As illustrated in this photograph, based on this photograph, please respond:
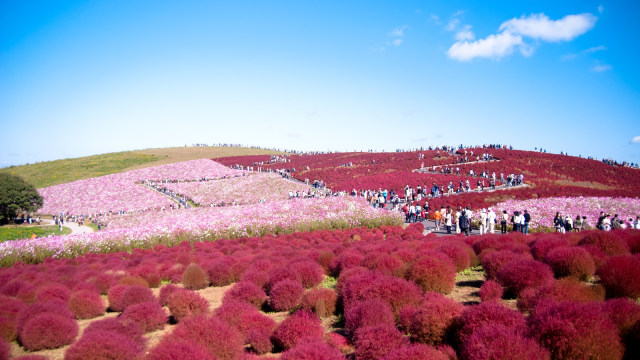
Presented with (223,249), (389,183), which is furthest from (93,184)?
(223,249)

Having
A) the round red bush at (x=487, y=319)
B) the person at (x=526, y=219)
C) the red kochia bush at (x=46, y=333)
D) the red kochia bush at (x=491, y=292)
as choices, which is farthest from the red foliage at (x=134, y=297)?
the person at (x=526, y=219)

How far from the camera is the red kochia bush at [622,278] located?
19.6ft

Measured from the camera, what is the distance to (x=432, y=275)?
7.39 metres

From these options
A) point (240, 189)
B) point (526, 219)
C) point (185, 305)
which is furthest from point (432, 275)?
point (240, 189)

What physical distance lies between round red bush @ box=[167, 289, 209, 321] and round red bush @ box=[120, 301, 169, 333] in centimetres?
25

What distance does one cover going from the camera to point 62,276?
38.7 feet

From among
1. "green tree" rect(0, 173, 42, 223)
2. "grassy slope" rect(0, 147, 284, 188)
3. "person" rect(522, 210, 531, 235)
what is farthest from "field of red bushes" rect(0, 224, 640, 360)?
"grassy slope" rect(0, 147, 284, 188)

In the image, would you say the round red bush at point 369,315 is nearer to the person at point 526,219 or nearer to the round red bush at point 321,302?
the round red bush at point 321,302

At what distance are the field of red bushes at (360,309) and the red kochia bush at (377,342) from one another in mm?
18

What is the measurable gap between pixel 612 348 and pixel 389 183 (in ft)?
124

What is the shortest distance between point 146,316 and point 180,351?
3.30 meters

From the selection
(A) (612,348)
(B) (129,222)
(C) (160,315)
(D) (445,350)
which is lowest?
(B) (129,222)

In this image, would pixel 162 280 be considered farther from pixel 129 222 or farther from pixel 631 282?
pixel 129 222

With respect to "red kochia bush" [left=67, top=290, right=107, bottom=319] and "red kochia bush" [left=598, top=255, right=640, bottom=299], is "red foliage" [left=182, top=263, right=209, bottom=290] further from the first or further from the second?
"red kochia bush" [left=598, top=255, right=640, bottom=299]
